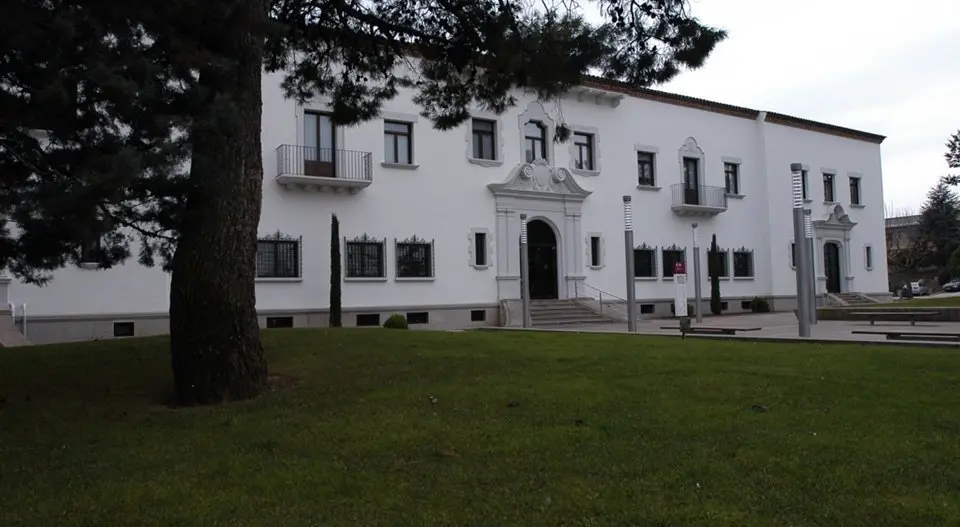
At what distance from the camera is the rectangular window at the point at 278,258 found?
2220 cm

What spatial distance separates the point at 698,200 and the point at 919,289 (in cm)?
3740

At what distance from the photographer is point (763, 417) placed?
6.64 meters

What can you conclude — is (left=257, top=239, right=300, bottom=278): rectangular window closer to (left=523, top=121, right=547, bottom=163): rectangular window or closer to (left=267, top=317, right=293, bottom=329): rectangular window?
(left=267, top=317, right=293, bottom=329): rectangular window

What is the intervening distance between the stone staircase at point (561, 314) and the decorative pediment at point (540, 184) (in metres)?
3.78

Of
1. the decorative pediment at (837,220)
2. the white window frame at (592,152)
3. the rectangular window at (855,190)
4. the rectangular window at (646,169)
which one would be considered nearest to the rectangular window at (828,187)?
the decorative pediment at (837,220)

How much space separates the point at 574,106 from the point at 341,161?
975 centimetres

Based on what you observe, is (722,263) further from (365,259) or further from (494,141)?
(365,259)

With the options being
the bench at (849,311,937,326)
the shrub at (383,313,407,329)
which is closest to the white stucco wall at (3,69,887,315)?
the shrub at (383,313,407,329)

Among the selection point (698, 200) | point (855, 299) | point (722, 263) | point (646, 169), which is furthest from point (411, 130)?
point (855, 299)

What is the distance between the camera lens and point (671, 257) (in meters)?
31.2

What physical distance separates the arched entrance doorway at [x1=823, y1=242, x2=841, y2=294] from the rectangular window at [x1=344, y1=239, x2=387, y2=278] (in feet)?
73.7

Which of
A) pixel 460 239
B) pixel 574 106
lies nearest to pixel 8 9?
pixel 460 239

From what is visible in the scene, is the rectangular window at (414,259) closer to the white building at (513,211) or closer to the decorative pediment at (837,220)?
the white building at (513,211)

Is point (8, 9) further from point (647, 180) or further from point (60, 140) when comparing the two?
point (647, 180)
